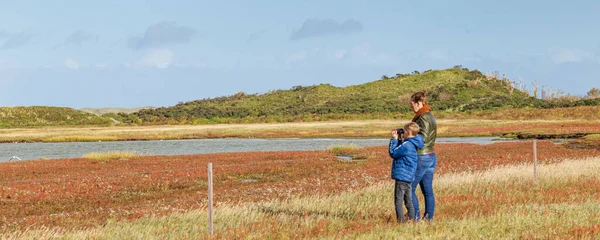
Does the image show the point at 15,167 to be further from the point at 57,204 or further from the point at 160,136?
the point at 160,136

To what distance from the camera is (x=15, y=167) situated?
34.7 meters

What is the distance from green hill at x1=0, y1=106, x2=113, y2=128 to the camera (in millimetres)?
127312

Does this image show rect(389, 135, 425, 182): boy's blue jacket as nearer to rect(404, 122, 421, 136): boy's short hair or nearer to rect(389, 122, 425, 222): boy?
rect(389, 122, 425, 222): boy

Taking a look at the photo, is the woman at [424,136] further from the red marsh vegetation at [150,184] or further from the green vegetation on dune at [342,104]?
the green vegetation on dune at [342,104]

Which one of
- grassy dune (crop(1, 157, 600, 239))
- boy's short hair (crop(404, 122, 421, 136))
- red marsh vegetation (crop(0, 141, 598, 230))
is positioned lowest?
red marsh vegetation (crop(0, 141, 598, 230))

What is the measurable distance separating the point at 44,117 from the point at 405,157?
5372 inches

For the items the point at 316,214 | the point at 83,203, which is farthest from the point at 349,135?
the point at 316,214

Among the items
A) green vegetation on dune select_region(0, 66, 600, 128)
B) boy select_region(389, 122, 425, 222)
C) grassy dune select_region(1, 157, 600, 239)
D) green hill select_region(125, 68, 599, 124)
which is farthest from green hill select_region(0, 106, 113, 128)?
boy select_region(389, 122, 425, 222)

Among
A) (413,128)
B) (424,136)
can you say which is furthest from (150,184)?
(413,128)

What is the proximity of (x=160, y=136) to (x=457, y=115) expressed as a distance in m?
56.8

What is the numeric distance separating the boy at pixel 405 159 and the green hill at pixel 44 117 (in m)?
121

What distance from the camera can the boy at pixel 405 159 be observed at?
11250 millimetres

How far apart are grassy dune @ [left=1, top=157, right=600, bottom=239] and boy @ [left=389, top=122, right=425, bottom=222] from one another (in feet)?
1.69

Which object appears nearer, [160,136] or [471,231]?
[471,231]
